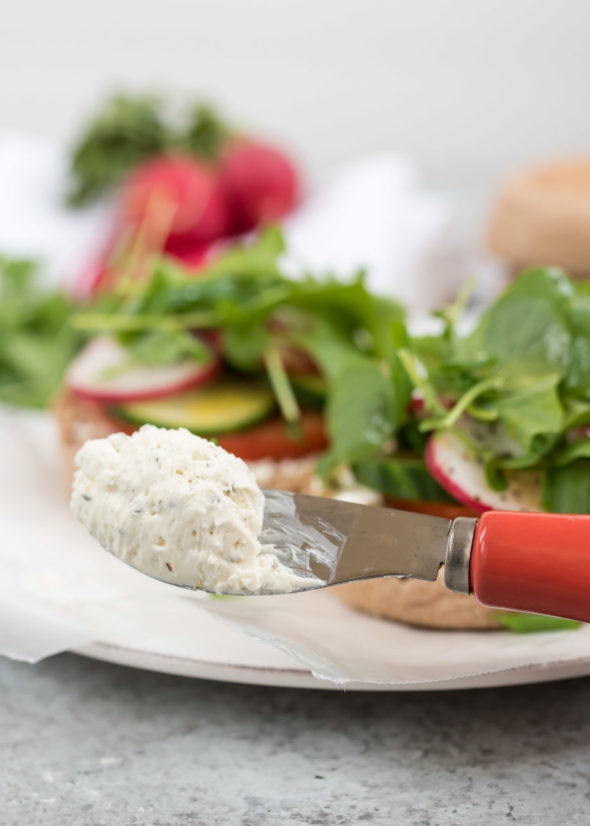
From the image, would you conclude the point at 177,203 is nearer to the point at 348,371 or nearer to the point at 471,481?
the point at 348,371

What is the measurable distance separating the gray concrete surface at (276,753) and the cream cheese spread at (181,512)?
258mm

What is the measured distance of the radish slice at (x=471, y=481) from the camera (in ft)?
4.94

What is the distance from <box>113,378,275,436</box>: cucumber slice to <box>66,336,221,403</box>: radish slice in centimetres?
2

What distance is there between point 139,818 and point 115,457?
0.42m

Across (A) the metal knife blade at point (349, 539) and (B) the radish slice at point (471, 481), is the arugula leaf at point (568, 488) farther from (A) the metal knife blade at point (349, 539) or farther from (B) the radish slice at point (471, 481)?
(A) the metal knife blade at point (349, 539)

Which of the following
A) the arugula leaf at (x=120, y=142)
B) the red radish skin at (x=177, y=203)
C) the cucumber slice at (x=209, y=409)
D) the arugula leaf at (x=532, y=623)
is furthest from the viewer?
the arugula leaf at (x=120, y=142)

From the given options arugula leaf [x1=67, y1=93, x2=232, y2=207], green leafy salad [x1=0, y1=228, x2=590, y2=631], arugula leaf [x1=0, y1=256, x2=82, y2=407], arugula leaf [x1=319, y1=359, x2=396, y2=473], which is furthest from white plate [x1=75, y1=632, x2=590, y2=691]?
arugula leaf [x1=67, y1=93, x2=232, y2=207]

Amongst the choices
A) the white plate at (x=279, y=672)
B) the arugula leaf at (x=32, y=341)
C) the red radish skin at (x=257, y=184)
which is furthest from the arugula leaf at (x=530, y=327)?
the red radish skin at (x=257, y=184)

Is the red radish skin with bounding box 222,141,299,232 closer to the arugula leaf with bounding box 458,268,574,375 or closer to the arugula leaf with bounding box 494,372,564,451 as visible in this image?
the arugula leaf with bounding box 458,268,574,375

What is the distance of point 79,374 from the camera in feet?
7.05

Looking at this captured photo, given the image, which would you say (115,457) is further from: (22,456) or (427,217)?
(427,217)

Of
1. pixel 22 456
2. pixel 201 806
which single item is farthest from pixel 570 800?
pixel 22 456

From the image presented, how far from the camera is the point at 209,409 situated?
2061 millimetres

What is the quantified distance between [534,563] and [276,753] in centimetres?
45
